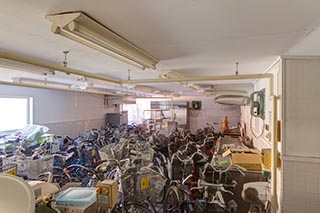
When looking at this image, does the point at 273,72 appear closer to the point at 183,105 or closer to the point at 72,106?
the point at 72,106

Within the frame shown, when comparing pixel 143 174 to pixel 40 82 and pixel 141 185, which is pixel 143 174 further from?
pixel 40 82

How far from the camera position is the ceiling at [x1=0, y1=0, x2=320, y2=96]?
1.20 metres

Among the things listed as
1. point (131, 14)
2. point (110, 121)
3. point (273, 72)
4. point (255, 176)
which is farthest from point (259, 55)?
point (110, 121)

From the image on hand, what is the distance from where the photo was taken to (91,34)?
144 cm

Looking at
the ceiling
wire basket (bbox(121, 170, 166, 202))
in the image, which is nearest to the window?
the ceiling

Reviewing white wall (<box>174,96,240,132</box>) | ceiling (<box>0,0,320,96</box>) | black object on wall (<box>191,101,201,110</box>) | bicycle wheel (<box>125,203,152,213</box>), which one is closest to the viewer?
ceiling (<box>0,0,320,96</box>)

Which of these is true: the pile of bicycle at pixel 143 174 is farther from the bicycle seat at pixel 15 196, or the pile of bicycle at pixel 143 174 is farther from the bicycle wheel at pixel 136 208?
the bicycle seat at pixel 15 196

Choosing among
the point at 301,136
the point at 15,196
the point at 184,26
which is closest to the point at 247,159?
the point at 301,136

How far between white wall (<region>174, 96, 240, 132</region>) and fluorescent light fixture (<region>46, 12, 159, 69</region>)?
8582mm

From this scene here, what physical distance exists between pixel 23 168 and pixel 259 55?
3382 mm

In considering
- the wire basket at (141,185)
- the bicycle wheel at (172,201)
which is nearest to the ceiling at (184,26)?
the wire basket at (141,185)

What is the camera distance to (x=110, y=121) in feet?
29.6

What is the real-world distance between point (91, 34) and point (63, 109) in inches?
228

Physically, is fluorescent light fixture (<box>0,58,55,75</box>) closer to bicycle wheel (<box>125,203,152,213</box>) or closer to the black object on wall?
bicycle wheel (<box>125,203,152,213</box>)
